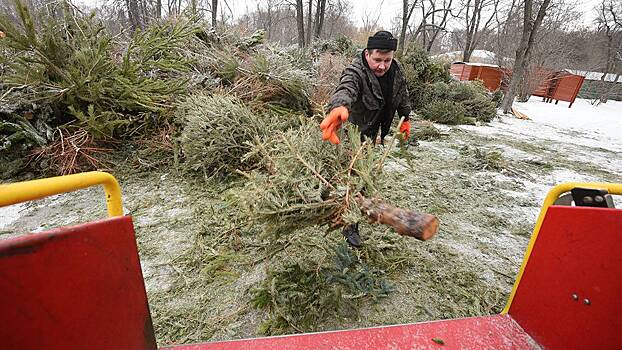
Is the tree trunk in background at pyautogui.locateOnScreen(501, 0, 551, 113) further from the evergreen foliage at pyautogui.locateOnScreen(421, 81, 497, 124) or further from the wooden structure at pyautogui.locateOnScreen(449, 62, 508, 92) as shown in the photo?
the wooden structure at pyautogui.locateOnScreen(449, 62, 508, 92)

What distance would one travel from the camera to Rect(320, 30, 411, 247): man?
Answer: 235cm

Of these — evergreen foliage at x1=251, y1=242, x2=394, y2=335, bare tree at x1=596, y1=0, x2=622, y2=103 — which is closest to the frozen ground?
evergreen foliage at x1=251, y1=242, x2=394, y2=335

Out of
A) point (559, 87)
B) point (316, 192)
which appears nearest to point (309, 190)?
point (316, 192)

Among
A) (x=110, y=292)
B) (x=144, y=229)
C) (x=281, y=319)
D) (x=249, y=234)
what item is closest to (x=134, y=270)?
(x=110, y=292)

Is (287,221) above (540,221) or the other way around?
the other way around

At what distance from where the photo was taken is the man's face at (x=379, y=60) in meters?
2.43

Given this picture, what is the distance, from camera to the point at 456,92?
9.08 meters

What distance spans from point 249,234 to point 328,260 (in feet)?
2.77

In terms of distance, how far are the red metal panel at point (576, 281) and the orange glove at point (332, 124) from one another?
1.14 metres

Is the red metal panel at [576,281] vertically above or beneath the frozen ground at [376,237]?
above

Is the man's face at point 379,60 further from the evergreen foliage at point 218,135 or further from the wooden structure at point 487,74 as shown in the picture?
the wooden structure at point 487,74

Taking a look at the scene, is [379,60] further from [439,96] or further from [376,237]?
[439,96]

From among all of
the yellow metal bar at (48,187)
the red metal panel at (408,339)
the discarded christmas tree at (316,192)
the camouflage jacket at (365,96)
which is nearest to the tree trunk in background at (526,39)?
the camouflage jacket at (365,96)

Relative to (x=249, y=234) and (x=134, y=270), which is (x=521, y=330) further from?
(x=249, y=234)
